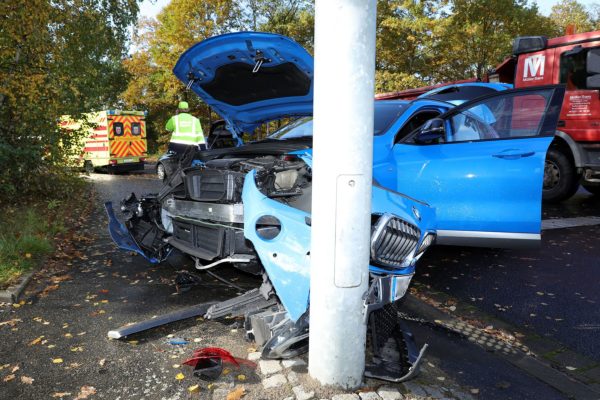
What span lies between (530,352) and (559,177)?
5.97m

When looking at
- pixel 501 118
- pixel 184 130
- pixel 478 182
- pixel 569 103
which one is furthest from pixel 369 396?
pixel 569 103

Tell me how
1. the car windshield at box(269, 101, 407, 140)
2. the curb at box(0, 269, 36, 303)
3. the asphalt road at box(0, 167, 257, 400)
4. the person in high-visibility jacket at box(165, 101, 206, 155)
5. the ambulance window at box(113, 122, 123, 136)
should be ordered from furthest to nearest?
the ambulance window at box(113, 122, 123, 136) → the person in high-visibility jacket at box(165, 101, 206, 155) → the car windshield at box(269, 101, 407, 140) → the curb at box(0, 269, 36, 303) → the asphalt road at box(0, 167, 257, 400)

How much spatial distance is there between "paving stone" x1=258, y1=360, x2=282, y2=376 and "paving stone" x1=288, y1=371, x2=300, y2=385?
0.30 feet

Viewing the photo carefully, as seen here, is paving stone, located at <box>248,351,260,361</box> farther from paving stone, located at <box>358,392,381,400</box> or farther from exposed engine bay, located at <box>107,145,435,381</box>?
paving stone, located at <box>358,392,381,400</box>

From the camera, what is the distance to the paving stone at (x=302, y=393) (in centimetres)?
241

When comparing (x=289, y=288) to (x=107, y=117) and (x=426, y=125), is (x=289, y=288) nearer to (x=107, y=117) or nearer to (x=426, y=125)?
(x=426, y=125)

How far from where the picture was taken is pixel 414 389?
2.55m

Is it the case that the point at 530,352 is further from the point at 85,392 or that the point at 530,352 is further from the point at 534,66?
the point at 534,66

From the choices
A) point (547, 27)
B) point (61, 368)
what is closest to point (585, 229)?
point (61, 368)

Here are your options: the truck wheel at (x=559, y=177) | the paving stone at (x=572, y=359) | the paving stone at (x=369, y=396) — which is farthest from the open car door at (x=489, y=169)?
the truck wheel at (x=559, y=177)

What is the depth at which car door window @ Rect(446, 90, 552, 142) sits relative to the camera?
14.0 feet

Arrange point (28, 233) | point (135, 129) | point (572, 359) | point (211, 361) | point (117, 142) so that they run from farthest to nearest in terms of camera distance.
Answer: point (135, 129)
point (117, 142)
point (28, 233)
point (572, 359)
point (211, 361)

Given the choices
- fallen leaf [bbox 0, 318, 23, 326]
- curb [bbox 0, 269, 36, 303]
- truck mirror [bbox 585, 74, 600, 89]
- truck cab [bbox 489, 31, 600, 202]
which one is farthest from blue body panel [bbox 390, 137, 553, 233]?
truck cab [bbox 489, 31, 600, 202]

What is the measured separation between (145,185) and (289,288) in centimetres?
1035
